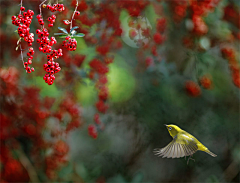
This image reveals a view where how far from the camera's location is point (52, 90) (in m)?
1.74

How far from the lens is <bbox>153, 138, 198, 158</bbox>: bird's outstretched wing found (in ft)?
2.30

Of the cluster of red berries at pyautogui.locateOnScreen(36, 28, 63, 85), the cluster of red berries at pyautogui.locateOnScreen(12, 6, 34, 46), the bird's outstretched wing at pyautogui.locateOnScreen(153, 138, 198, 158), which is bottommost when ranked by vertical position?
the bird's outstretched wing at pyautogui.locateOnScreen(153, 138, 198, 158)

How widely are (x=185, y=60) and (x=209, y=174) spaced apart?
32.7 inches

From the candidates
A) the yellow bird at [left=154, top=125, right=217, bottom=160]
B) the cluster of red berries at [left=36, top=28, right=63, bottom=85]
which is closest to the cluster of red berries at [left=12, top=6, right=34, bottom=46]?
the cluster of red berries at [left=36, top=28, right=63, bottom=85]

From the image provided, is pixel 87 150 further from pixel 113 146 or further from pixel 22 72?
pixel 22 72

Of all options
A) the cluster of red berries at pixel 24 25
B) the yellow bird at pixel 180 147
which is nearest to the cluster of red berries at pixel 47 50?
the cluster of red berries at pixel 24 25

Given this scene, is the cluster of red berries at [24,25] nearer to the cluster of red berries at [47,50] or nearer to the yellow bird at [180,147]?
the cluster of red berries at [47,50]

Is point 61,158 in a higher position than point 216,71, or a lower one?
lower

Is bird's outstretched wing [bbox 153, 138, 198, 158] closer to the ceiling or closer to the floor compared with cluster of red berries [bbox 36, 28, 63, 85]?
closer to the floor

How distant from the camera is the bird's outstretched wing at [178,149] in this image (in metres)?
0.70

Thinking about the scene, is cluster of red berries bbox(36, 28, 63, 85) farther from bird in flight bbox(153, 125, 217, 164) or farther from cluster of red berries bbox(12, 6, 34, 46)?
bird in flight bbox(153, 125, 217, 164)

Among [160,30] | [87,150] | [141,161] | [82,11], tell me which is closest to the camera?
[82,11]

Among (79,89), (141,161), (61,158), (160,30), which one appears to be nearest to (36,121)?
(61,158)

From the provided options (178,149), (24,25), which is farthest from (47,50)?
(178,149)
